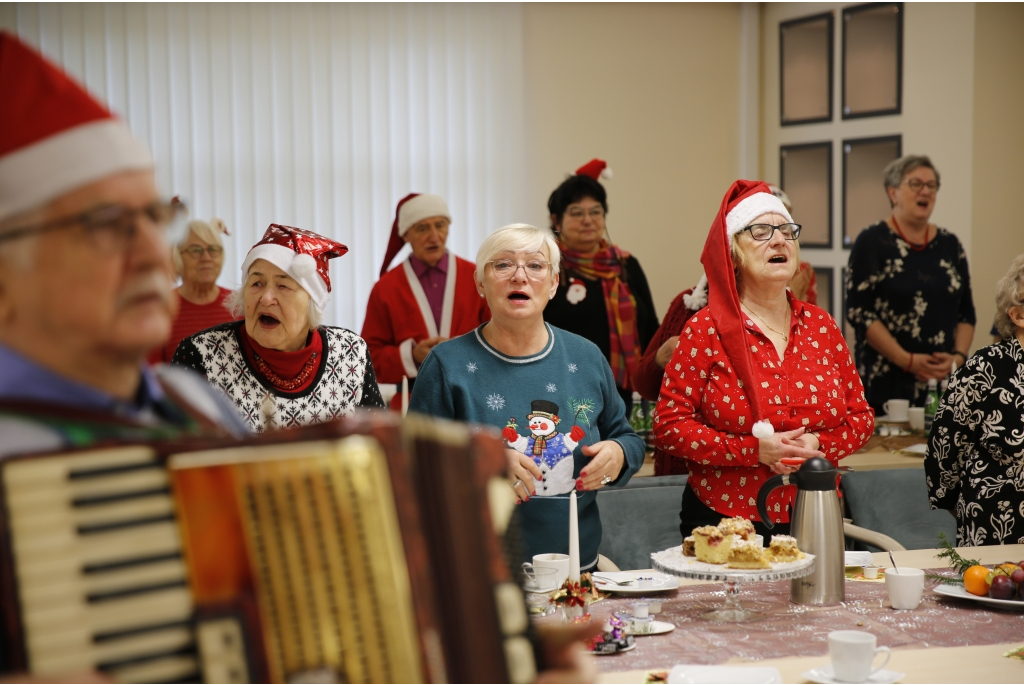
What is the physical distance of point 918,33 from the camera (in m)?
5.15

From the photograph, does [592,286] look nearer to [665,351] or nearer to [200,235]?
[665,351]

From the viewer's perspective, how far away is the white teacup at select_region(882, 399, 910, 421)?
4270 mm

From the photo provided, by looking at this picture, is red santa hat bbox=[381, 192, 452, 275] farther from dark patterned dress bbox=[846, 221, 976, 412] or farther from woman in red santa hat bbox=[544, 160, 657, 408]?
dark patterned dress bbox=[846, 221, 976, 412]

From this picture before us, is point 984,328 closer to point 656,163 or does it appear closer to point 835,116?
point 835,116

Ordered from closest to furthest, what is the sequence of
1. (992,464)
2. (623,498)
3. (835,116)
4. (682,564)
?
(682,564), (992,464), (623,498), (835,116)

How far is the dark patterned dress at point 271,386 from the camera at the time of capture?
2.37 meters

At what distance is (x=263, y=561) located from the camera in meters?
0.72

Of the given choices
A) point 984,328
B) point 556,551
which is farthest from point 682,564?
point 984,328

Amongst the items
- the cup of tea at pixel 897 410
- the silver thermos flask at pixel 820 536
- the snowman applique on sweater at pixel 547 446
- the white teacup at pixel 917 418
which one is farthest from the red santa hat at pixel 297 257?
the cup of tea at pixel 897 410

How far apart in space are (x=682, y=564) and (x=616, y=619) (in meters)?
0.20

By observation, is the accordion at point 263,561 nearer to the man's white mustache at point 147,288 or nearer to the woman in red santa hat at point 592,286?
the man's white mustache at point 147,288

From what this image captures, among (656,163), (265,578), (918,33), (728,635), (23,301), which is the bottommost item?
(728,635)

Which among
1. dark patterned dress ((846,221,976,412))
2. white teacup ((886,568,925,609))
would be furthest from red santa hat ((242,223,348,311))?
dark patterned dress ((846,221,976,412))

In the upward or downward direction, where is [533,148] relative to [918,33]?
downward
